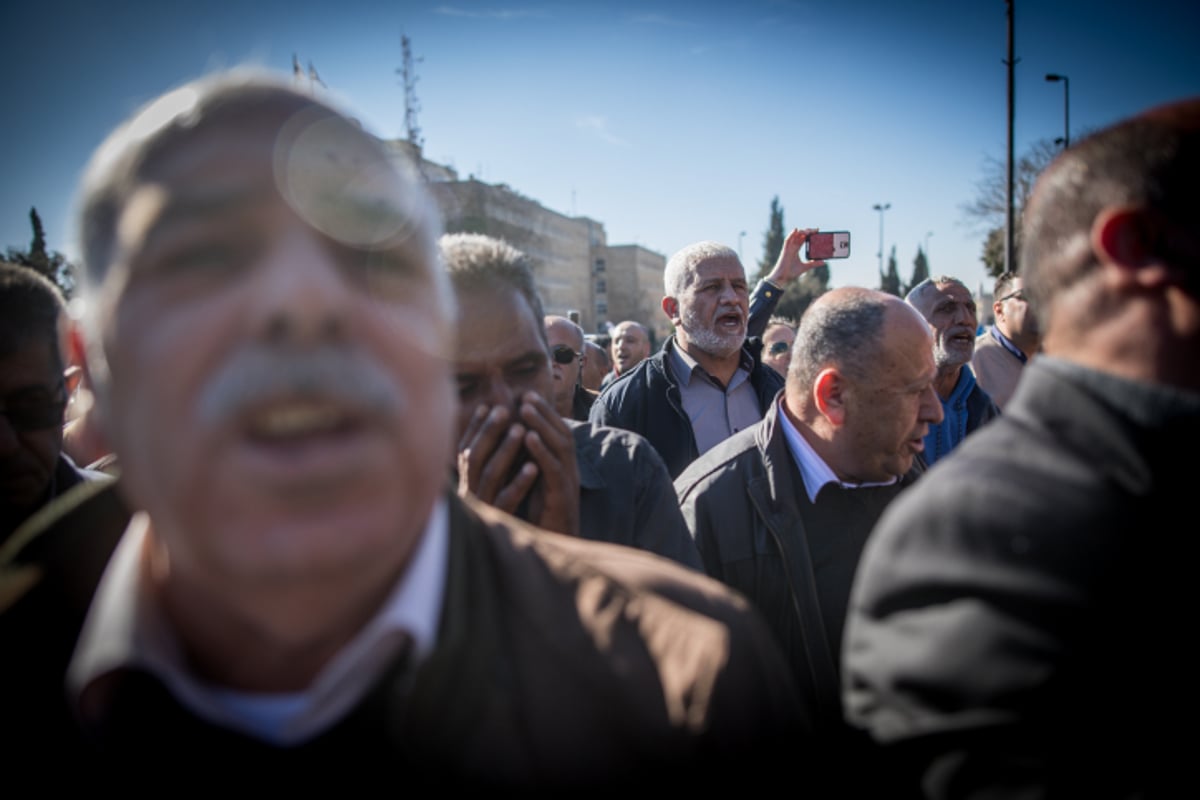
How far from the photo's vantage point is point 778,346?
841cm

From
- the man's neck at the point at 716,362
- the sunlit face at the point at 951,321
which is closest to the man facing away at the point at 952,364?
the sunlit face at the point at 951,321

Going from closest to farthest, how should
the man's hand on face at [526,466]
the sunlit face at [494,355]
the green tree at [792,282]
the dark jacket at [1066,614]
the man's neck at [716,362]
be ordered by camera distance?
the dark jacket at [1066,614] → the man's hand on face at [526,466] → the sunlit face at [494,355] → the man's neck at [716,362] → the green tree at [792,282]

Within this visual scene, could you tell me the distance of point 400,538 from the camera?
1.06m

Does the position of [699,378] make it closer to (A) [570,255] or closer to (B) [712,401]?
(B) [712,401]

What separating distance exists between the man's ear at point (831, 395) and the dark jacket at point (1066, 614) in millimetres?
1580

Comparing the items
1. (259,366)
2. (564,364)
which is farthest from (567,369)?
(259,366)

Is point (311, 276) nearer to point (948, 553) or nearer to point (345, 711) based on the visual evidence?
point (345, 711)

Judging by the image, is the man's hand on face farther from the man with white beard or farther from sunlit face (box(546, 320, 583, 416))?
sunlit face (box(546, 320, 583, 416))

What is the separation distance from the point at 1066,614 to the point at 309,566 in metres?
1.33

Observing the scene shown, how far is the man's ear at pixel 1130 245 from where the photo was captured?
4.30ft

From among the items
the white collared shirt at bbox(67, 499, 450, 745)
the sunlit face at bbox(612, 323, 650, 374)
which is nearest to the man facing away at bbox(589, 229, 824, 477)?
the sunlit face at bbox(612, 323, 650, 374)

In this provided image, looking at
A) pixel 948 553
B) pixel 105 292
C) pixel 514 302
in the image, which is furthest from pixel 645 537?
pixel 105 292

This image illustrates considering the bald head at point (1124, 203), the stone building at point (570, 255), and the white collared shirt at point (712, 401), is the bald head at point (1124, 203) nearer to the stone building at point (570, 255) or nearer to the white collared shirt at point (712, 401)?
the white collared shirt at point (712, 401)

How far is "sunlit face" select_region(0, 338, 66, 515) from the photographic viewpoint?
1.98 m
